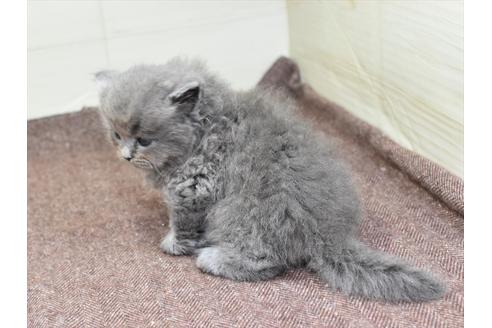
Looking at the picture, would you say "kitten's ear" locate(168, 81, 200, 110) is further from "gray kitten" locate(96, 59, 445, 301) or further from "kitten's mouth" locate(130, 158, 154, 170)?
"kitten's mouth" locate(130, 158, 154, 170)

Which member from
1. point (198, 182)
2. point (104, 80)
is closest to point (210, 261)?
point (198, 182)

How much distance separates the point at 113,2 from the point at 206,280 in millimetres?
1402

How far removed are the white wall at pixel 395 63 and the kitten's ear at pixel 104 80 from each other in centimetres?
97

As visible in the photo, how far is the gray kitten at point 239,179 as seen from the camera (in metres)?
1.47

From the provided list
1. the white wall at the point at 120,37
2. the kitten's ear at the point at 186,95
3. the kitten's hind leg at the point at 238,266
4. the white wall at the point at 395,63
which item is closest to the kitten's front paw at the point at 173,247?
the kitten's hind leg at the point at 238,266

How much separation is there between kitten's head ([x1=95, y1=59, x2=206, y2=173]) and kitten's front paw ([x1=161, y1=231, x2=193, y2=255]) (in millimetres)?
211

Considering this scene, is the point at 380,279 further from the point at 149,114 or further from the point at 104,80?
the point at 104,80

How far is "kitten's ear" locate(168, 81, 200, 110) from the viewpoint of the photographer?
1.52 metres

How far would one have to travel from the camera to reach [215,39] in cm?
258

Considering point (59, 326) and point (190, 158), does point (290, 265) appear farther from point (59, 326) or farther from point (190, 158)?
point (59, 326)

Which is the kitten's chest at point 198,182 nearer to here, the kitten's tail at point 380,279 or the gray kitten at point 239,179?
the gray kitten at point 239,179

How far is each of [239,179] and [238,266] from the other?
0.23 metres

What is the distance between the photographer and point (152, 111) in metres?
1.52
